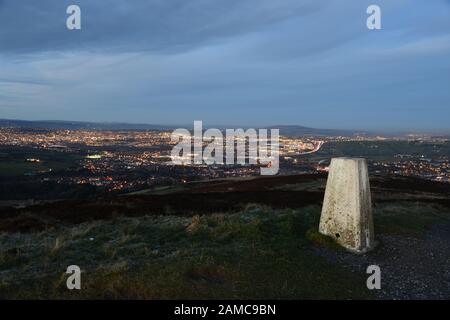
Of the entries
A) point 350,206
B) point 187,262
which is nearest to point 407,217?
point 350,206

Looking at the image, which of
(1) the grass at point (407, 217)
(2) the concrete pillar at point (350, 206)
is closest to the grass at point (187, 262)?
(1) the grass at point (407, 217)

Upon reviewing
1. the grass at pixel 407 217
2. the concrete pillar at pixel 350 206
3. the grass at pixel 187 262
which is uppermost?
the concrete pillar at pixel 350 206

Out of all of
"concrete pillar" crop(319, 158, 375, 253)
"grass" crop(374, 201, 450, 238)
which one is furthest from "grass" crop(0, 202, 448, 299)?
"concrete pillar" crop(319, 158, 375, 253)

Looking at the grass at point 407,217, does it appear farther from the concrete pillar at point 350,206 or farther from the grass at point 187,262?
the concrete pillar at point 350,206

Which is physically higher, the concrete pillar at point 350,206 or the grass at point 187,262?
the concrete pillar at point 350,206

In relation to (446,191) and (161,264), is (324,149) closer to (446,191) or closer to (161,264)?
(446,191)

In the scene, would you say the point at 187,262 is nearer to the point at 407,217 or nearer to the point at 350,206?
the point at 350,206

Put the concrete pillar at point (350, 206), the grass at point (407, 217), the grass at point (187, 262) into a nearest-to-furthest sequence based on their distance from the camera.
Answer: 1. the grass at point (187, 262)
2. the concrete pillar at point (350, 206)
3. the grass at point (407, 217)
